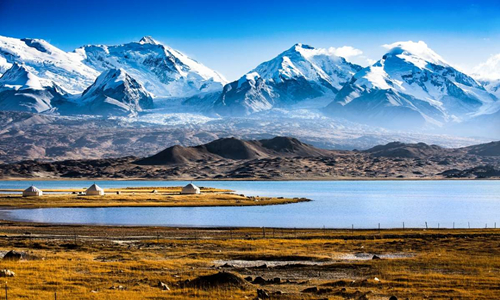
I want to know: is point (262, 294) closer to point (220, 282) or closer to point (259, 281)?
point (220, 282)

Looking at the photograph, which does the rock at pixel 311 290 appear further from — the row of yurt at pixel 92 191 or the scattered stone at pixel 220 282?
the row of yurt at pixel 92 191

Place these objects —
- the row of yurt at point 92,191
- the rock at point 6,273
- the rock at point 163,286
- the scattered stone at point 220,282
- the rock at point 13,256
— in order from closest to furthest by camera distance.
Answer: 1. the scattered stone at point 220,282
2. the rock at point 163,286
3. the rock at point 6,273
4. the rock at point 13,256
5. the row of yurt at point 92,191

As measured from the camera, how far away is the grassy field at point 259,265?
2997 centimetres

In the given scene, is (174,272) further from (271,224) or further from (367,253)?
(271,224)

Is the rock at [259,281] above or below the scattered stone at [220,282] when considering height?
below

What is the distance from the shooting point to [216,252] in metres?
46.5

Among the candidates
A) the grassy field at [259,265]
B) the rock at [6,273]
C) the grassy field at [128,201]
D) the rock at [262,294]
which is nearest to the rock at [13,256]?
the grassy field at [259,265]

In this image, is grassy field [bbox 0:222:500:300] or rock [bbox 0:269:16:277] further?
rock [bbox 0:269:16:277]

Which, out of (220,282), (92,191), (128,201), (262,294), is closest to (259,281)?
(220,282)

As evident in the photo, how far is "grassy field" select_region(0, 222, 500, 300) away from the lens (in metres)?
30.0

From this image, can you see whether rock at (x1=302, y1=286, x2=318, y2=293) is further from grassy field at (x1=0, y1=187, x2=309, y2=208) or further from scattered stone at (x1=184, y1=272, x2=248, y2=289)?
grassy field at (x1=0, y1=187, x2=309, y2=208)

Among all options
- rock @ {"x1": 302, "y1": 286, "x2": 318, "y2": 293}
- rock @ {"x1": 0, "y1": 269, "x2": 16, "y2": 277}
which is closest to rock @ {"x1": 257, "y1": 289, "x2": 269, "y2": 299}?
rock @ {"x1": 302, "y1": 286, "x2": 318, "y2": 293}

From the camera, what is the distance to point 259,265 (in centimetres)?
4034

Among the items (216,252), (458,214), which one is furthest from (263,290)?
(458,214)
